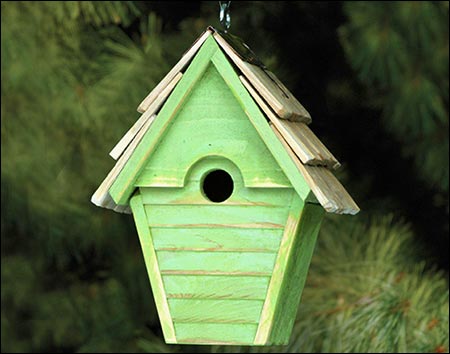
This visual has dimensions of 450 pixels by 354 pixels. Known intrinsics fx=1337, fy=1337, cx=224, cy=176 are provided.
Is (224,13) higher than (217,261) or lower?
higher

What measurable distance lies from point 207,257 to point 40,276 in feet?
6.14

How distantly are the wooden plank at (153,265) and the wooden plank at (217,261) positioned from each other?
12mm

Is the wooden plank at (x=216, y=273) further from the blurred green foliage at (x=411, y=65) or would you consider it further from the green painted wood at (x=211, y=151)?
the blurred green foliage at (x=411, y=65)

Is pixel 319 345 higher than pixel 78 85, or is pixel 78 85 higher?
pixel 78 85

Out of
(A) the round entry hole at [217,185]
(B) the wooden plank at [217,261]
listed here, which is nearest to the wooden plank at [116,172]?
Answer: (B) the wooden plank at [217,261]

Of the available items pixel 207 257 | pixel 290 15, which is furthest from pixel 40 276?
pixel 207 257

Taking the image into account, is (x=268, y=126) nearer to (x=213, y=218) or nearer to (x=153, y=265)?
(x=213, y=218)

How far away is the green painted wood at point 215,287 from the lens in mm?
1724

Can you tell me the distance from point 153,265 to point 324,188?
27cm

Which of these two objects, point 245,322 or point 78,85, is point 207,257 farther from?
point 78,85

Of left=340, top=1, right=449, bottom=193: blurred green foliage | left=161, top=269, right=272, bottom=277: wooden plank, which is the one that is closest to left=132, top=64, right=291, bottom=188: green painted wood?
left=161, top=269, right=272, bottom=277: wooden plank

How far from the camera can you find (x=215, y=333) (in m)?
1.74

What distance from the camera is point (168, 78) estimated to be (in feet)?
5.71

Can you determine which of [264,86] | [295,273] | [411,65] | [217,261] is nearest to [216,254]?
[217,261]
